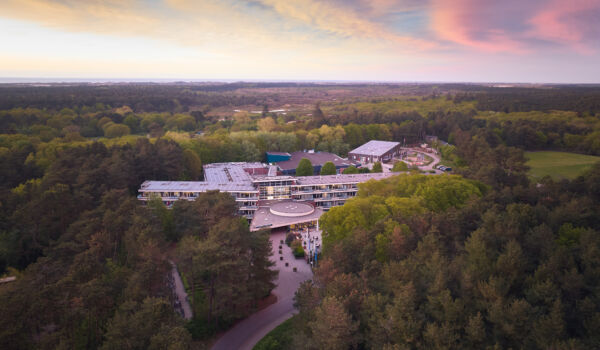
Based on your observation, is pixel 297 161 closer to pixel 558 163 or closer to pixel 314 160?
pixel 314 160

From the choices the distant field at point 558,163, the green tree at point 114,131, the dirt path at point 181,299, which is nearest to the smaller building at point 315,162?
the distant field at point 558,163

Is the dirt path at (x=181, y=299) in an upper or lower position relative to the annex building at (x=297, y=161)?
lower

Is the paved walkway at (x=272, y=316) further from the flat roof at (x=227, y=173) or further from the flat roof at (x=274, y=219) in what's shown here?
the flat roof at (x=227, y=173)

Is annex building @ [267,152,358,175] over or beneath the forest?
beneath

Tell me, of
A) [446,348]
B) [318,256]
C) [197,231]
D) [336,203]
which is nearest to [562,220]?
[446,348]

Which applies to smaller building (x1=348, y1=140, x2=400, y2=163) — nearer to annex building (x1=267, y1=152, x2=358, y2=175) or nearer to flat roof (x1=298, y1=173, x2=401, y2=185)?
annex building (x1=267, y1=152, x2=358, y2=175)

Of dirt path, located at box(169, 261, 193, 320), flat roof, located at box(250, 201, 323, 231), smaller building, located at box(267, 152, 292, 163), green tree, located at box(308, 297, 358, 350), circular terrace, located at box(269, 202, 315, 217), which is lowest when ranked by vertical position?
dirt path, located at box(169, 261, 193, 320)

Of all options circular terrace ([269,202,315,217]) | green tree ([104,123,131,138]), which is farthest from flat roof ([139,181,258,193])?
green tree ([104,123,131,138])

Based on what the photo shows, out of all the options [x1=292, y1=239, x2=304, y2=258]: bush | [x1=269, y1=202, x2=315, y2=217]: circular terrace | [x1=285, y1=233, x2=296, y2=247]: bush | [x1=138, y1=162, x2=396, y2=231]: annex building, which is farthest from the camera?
[x1=138, y1=162, x2=396, y2=231]: annex building
